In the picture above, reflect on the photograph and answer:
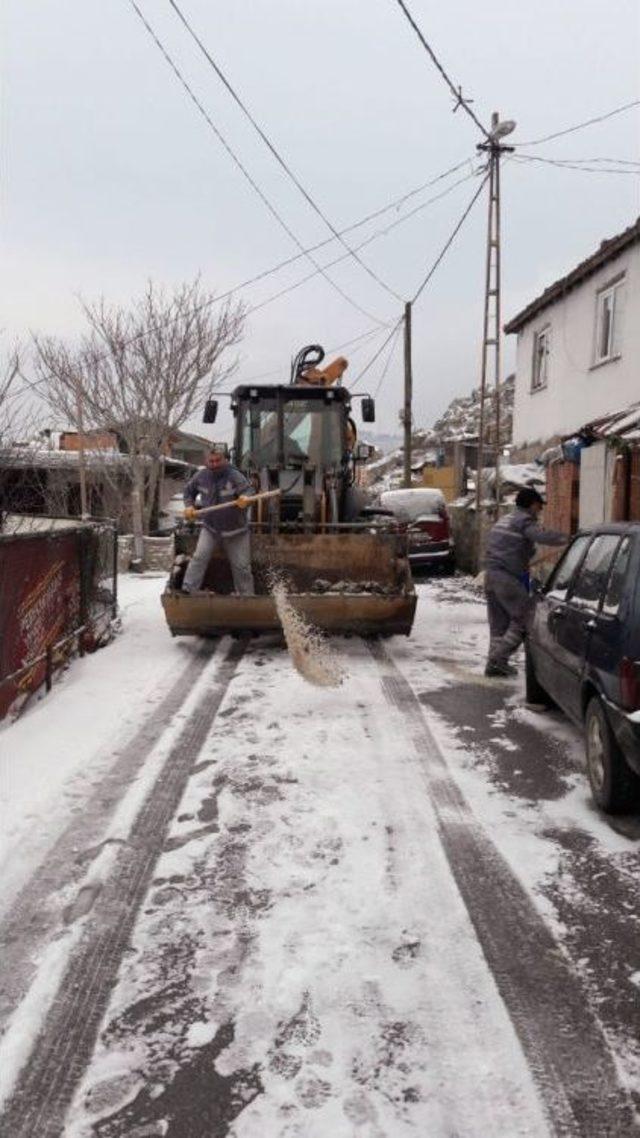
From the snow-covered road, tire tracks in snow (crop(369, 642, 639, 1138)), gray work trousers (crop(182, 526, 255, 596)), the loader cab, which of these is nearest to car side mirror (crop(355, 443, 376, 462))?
the loader cab

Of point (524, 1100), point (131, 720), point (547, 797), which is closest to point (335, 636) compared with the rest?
point (131, 720)

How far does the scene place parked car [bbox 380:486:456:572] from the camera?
1596cm

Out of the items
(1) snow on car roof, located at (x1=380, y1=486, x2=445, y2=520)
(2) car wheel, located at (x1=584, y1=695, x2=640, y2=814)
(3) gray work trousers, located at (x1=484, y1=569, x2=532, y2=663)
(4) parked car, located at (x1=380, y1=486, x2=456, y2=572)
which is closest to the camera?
(2) car wheel, located at (x1=584, y1=695, x2=640, y2=814)

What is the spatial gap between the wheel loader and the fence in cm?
81

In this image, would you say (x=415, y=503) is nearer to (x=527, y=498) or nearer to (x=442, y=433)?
(x=527, y=498)

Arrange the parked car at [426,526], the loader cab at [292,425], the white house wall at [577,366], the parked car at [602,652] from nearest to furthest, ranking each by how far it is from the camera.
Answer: the parked car at [602,652] < the loader cab at [292,425] < the white house wall at [577,366] < the parked car at [426,526]

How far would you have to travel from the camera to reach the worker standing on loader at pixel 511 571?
7.20 meters

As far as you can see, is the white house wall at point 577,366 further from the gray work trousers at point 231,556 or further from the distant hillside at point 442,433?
the distant hillside at point 442,433

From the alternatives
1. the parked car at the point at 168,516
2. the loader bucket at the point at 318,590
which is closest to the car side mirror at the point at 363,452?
the loader bucket at the point at 318,590

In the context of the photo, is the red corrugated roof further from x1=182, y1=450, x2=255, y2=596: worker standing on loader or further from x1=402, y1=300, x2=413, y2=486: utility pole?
x1=402, y1=300, x2=413, y2=486: utility pole

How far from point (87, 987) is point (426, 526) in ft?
45.5

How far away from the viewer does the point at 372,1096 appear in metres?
2.24

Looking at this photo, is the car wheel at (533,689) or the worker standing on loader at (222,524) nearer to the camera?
the car wheel at (533,689)

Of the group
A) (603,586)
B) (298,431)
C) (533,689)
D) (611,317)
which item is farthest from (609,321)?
(603,586)
